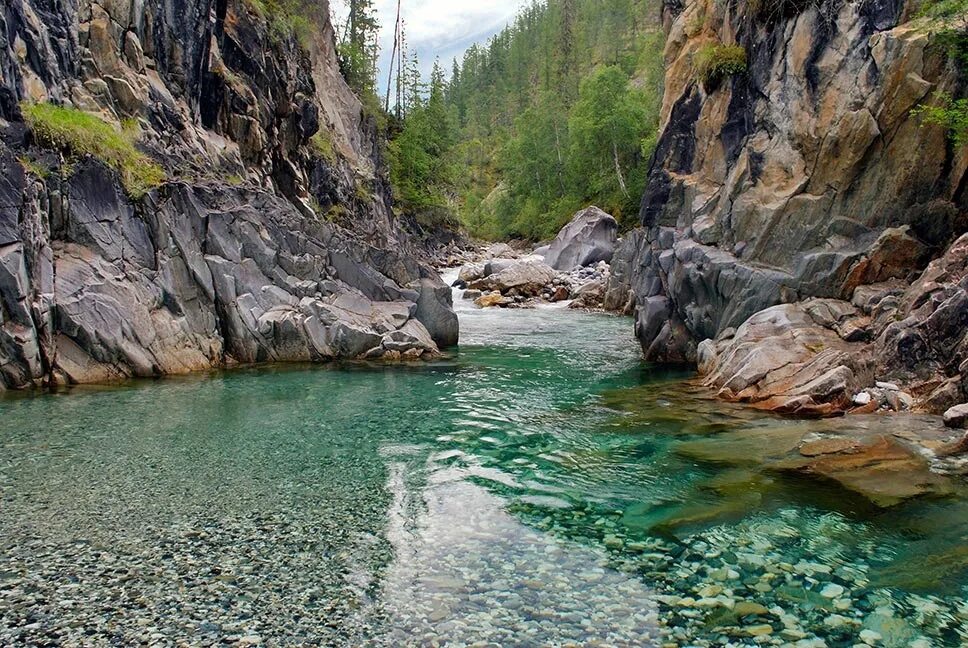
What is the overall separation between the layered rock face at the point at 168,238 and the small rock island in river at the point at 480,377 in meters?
0.09

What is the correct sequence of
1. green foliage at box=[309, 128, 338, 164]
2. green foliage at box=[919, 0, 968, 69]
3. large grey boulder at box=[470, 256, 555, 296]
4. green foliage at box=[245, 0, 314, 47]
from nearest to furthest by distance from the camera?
green foliage at box=[919, 0, 968, 69] < green foliage at box=[245, 0, 314, 47] < green foliage at box=[309, 128, 338, 164] < large grey boulder at box=[470, 256, 555, 296]

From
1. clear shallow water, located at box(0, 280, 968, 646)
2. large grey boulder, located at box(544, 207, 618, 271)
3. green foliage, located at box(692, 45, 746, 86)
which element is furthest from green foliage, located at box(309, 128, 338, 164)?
clear shallow water, located at box(0, 280, 968, 646)

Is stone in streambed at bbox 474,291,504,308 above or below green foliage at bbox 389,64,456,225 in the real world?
below

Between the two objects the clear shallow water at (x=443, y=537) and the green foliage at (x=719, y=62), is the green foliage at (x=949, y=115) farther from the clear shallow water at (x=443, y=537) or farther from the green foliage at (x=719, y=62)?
the clear shallow water at (x=443, y=537)

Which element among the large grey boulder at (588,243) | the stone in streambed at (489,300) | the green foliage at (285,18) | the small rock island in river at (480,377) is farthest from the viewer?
the large grey boulder at (588,243)

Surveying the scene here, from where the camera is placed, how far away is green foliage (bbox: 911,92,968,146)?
40.2 ft

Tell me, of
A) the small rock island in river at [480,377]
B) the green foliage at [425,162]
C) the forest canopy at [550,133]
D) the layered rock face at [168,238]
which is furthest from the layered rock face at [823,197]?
the green foliage at [425,162]

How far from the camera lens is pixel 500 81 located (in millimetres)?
117500

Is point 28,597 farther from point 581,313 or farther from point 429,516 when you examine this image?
point 581,313

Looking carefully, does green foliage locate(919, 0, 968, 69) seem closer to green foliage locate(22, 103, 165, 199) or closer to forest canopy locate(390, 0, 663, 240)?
green foliage locate(22, 103, 165, 199)

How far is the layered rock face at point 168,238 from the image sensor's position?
45.4 feet

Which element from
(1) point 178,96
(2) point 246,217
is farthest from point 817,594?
(1) point 178,96

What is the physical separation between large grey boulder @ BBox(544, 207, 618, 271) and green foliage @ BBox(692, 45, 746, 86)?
24.2 meters

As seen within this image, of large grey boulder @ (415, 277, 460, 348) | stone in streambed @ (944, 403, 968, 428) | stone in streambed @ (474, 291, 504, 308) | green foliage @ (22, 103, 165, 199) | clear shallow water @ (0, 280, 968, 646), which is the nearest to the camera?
clear shallow water @ (0, 280, 968, 646)
